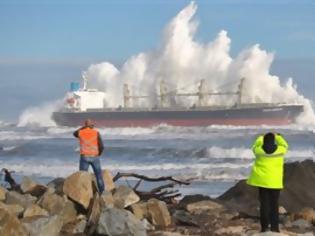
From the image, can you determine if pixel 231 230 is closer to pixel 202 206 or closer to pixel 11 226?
pixel 202 206

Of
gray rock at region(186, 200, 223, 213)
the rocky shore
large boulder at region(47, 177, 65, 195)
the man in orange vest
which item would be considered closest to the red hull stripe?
the rocky shore

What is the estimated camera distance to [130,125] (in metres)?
66.2

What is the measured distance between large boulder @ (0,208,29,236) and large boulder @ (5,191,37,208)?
146cm

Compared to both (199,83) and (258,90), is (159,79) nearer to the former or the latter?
(199,83)

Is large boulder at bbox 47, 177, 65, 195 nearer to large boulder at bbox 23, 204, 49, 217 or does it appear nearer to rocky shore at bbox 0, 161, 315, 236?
rocky shore at bbox 0, 161, 315, 236

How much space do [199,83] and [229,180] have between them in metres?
54.5

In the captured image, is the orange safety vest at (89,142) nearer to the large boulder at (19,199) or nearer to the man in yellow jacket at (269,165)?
the large boulder at (19,199)

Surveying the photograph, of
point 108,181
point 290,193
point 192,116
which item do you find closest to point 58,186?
point 108,181

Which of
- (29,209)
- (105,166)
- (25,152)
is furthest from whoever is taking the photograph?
(25,152)

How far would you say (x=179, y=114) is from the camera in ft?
217

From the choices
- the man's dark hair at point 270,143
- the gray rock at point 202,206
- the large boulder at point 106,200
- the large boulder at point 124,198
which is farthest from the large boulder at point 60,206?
the man's dark hair at point 270,143

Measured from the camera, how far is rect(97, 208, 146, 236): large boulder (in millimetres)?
8094

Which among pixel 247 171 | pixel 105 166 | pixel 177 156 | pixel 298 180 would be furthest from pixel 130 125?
pixel 298 180

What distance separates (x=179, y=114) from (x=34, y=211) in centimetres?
5757
